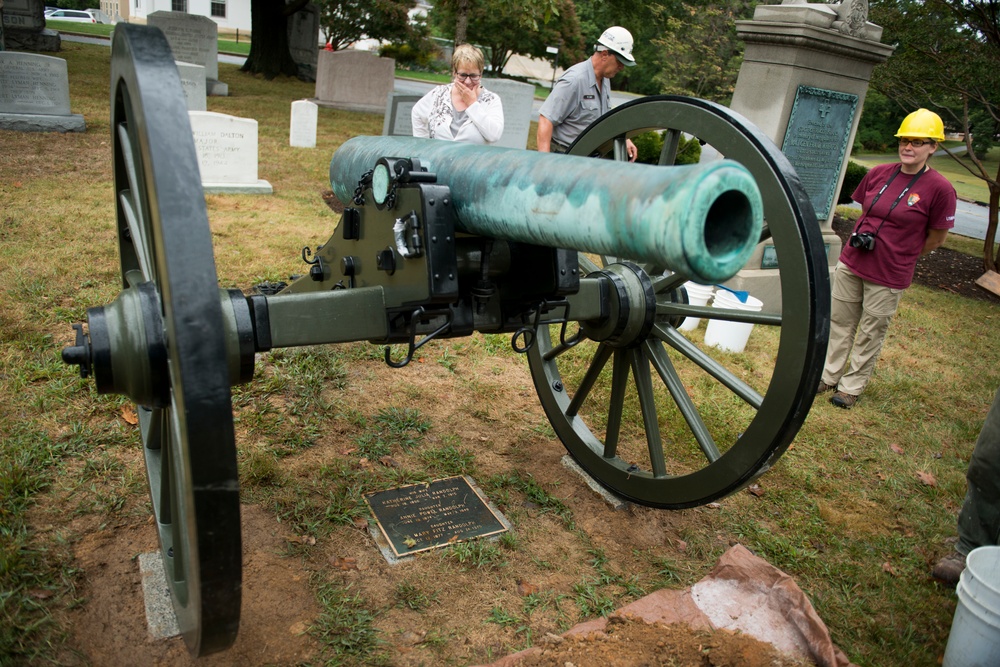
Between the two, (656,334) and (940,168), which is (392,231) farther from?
(940,168)

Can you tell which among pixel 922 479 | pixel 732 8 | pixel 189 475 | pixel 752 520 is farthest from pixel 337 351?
pixel 732 8

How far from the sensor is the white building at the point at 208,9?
4634 cm

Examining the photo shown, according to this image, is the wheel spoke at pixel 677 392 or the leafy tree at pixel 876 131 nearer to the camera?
the wheel spoke at pixel 677 392

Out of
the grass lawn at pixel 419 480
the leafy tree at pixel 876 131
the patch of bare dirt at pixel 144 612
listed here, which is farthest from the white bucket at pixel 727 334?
the leafy tree at pixel 876 131

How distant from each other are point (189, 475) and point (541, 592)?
1613 mm

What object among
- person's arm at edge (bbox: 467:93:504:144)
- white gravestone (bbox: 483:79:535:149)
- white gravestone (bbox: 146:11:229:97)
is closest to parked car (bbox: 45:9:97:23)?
Answer: white gravestone (bbox: 146:11:229:97)

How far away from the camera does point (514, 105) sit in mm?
12469

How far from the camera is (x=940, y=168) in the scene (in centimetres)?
2686

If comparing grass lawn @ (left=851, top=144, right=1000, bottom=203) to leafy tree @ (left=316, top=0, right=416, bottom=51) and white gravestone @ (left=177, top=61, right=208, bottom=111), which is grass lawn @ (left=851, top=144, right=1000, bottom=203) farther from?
white gravestone @ (left=177, top=61, right=208, bottom=111)

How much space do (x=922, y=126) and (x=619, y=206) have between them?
366 centimetres

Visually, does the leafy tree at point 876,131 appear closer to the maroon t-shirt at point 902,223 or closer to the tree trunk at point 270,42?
the tree trunk at point 270,42

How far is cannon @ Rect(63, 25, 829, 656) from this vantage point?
134 centimetres

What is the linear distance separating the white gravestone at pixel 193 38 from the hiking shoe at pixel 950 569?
1515 centimetres

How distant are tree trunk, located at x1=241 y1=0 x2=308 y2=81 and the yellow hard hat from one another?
17.7m
